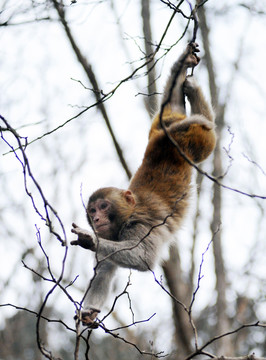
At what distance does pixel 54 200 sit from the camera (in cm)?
1592

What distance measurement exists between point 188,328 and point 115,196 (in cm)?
475

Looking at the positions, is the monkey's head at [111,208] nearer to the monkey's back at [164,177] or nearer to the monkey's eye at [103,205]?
the monkey's eye at [103,205]

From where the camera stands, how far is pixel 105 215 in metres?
6.97

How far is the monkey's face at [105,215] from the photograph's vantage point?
6.89 m

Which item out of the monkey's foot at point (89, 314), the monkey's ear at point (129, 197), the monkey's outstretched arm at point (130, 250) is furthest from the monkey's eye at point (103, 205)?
the monkey's foot at point (89, 314)

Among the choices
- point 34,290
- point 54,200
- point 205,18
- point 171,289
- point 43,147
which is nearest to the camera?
point 171,289

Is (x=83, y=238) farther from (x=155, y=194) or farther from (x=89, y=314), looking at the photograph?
(x=155, y=194)

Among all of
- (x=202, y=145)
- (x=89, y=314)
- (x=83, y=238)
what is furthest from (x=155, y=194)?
(x=83, y=238)

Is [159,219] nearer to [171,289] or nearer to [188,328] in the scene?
[171,289]

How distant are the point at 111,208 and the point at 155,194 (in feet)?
2.47

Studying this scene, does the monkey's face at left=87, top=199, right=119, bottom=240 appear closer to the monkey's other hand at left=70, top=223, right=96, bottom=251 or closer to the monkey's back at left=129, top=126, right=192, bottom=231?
the monkey's back at left=129, top=126, right=192, bottom=231

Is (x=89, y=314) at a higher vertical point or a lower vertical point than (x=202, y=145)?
lower

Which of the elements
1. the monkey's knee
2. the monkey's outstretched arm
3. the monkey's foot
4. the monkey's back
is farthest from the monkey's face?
the monkey's knee

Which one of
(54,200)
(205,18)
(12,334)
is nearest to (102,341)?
(12,334)
